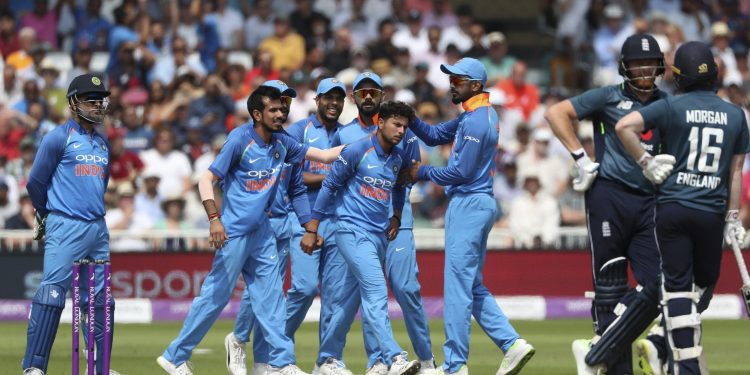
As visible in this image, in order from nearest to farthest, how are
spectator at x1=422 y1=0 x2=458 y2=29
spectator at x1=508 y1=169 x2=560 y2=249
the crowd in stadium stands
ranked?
spectator at x1=508 y1=169 x2=560 y2=249 < the crowd in stadium stands < spectator at x1=422 y1=0 x2=458 y2=29

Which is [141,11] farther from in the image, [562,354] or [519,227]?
[562,354]

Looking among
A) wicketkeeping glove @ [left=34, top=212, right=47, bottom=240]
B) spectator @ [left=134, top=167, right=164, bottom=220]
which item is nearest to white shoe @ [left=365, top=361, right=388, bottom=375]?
wicketkeeping glove @ [left=34, top=212, right=47, bottom=240]

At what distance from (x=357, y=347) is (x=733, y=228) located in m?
4.73

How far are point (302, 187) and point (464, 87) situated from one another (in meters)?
1.36

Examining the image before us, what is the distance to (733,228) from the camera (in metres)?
9.05

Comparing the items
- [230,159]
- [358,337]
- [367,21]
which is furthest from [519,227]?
[230,159]

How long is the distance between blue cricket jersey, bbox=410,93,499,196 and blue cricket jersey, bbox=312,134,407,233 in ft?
0.97

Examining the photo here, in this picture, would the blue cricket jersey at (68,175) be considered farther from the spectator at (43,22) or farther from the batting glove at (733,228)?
the spectator at (43,22)

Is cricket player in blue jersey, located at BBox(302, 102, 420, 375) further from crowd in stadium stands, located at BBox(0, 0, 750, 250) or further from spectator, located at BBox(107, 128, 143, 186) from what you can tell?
spectator, located at BBox(107, 128, 143, 186)

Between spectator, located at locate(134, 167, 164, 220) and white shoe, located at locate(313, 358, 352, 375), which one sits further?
spectator, located at locate(134, 167, 164, 220)

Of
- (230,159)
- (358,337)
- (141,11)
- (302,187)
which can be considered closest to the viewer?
(230,159)

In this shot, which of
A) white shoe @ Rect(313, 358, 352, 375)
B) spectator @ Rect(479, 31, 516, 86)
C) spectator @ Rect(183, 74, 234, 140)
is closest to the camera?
white shoe @ Rect(313, 358, 352, 375)

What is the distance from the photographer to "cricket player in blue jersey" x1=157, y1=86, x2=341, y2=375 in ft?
31.6

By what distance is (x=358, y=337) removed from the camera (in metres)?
14.1
